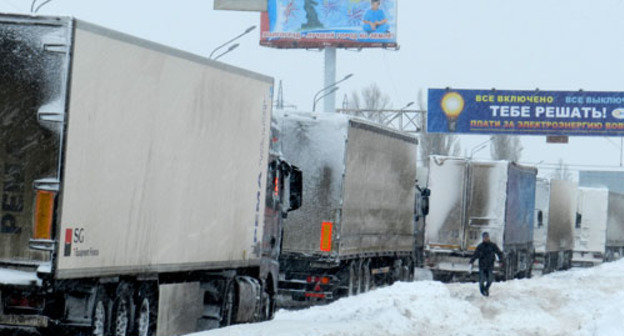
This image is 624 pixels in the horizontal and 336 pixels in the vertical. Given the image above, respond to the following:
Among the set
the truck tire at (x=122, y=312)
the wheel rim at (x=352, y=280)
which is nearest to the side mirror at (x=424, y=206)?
the wheel rim at (x=352, y=280)

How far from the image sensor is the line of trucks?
38.4 feet

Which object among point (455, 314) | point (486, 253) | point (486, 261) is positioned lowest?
point (455, 314)

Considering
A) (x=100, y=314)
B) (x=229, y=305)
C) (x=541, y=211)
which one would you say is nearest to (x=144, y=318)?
(x=100, y=314)

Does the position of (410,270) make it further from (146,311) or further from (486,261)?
(146,311)

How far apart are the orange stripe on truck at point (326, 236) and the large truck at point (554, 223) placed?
21491 millimetres

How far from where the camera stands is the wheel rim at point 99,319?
502 inches

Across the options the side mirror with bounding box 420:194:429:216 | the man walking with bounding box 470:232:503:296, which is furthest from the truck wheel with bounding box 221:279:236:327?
the side mirror with bounding box 420:194:429:216

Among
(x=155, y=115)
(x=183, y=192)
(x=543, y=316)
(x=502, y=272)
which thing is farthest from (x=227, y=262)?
(x=502, y=272)

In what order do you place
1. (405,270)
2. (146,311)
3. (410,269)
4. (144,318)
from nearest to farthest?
(144,318), (146,311), (405,270), (410,269)

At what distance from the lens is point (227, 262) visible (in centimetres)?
1645

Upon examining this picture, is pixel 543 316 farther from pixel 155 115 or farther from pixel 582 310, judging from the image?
pixel 155 115

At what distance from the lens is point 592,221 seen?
188 feet

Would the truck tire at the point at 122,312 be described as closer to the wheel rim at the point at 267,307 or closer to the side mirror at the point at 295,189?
the wheel rim at the point at 267,307

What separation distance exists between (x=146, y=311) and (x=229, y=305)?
2.94 m
